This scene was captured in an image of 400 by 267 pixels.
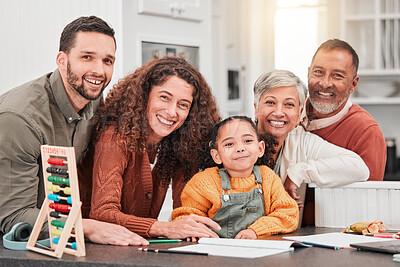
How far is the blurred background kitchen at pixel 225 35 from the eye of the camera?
143 cm

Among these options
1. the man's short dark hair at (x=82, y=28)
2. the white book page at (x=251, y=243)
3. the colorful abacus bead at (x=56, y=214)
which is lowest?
the white book page at (x=251, y=243)

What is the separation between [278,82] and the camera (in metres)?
1.32

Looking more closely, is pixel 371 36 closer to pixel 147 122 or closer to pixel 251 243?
pixel 147 122

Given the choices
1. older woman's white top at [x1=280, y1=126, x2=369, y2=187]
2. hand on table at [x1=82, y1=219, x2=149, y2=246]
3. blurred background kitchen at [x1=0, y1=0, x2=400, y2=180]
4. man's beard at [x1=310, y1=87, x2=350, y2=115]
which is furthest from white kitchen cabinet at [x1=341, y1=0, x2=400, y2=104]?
hand on table at [x1=82, y1=219, x2=149, y2=246]

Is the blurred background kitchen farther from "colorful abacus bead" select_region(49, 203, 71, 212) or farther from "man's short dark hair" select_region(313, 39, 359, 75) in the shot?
"colorful abacus bead" select_region(49, 203, 71, 212)

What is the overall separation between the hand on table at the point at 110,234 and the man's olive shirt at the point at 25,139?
0.15 m

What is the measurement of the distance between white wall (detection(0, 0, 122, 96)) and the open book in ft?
2.44

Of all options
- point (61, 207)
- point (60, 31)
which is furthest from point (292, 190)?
point (60, 31)

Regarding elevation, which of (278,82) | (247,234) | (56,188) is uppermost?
(278,82)

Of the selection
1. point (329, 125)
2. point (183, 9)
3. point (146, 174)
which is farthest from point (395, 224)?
point (183, 9)

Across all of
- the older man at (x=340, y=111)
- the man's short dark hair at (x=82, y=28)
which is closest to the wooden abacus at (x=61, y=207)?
the man's short dark hair at (x=82, y=28)

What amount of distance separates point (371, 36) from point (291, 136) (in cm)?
43

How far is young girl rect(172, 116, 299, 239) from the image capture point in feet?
3.73

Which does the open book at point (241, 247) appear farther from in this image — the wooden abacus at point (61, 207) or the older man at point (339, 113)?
the older man at point (339, 113)
